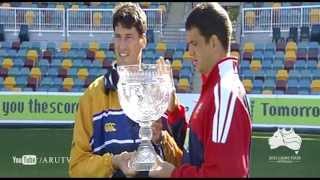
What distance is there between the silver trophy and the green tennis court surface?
24.1 ft

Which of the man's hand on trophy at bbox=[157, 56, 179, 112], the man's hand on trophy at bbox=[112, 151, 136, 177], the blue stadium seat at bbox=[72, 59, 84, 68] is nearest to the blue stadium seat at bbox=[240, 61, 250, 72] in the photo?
the blue stadium seat at bbox=[72, 59, 84, 68]

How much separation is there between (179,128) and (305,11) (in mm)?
12826

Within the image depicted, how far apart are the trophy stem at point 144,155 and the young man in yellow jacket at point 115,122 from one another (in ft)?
0.79

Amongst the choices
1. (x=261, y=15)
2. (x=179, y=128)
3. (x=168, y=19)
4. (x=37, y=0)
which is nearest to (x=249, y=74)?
(x=261, y=15)

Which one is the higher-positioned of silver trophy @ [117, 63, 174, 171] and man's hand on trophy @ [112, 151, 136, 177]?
silver trophy @ [117, 63, 174, 171]

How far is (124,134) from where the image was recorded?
10.5ft

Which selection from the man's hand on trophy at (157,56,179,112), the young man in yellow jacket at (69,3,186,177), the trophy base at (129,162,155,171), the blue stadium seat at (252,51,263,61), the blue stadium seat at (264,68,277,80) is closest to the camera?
the trophy base at (129,162,155,171)

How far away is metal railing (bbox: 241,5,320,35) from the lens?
1551 cm

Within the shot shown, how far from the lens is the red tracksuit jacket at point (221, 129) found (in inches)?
96.3

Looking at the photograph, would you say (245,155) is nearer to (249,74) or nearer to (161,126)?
(161,126)

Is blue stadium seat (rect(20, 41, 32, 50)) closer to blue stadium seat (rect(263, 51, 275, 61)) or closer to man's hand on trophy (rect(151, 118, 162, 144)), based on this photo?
blue stadium seat (rect(263, 51, 275, 61))

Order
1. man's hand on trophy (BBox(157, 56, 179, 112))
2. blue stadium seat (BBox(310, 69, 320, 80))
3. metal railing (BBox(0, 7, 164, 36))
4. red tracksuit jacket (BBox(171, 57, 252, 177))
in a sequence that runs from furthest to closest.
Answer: metal railing (BBox(0, 7, 164, 36)) < blue stadium seat (BBox(310, 69, 320, 80)) < man's hand on trophy (BBox(157, 56, 179, 112)) < red tracksuit jacket (BBox(171, 57, 252, 177))

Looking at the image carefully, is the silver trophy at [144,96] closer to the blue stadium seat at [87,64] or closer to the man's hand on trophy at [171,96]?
the man's hand on trophy at [171,96]

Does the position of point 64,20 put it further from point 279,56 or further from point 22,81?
point 279,56
